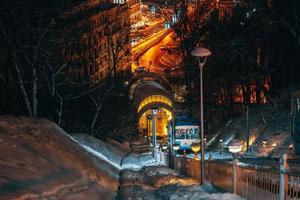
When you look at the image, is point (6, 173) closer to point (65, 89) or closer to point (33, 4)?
point (33, 4)

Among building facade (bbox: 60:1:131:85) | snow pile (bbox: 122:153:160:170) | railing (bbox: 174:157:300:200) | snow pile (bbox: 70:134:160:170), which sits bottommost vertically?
snow pile (bbox: 122:153:160:170)

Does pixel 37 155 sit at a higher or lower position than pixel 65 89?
lower

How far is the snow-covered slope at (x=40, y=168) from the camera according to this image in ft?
39.5

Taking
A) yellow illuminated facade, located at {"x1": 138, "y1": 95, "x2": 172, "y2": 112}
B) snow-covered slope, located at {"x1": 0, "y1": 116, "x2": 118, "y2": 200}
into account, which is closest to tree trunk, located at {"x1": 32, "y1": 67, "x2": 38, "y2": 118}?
snow-covered slope, located at {"x1": 0, "y1": 116, "x2": 118, "y2": 200}

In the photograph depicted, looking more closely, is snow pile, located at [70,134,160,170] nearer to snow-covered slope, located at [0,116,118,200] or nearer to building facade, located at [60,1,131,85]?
building facade, located at [60,1,131,85]

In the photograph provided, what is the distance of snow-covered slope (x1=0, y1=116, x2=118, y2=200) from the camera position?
1203cm

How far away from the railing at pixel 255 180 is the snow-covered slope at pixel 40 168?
166 inches

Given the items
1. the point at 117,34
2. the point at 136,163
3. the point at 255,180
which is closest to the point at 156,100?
the point at 117,34

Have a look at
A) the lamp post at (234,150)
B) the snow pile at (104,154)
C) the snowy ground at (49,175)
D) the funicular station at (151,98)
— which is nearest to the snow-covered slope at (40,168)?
the snowy ground at (49,175)

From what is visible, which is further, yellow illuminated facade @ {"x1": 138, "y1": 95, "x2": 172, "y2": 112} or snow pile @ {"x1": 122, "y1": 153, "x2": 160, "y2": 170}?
yellow illuminated facade @ {"x1": 138, "y1": 95, "x2": 172, "y2": 112}

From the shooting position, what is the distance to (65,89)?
44.9 m

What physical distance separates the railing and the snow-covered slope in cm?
421

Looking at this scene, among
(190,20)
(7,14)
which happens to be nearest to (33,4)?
(7,14)

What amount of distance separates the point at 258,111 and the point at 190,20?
698 inches
